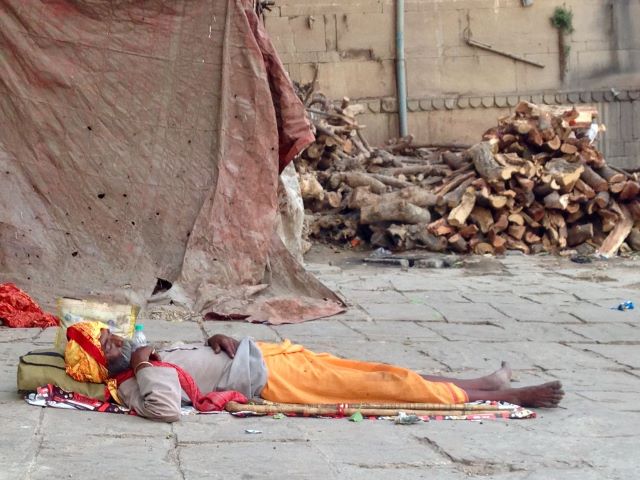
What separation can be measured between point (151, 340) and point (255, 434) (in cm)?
218

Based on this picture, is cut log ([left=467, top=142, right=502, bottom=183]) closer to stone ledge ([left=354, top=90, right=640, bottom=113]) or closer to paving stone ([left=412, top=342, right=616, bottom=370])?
stone ledge ([left=354, top=90, right=640, bottom=113])

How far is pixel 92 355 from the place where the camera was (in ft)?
14.3

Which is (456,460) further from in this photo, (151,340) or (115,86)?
(115,86)

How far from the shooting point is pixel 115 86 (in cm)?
715

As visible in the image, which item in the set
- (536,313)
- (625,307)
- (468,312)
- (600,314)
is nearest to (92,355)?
(468,312)

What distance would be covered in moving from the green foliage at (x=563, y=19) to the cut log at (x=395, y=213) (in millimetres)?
5874

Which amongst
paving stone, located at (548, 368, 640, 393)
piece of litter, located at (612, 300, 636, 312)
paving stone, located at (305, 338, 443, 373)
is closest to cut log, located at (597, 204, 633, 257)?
piece of litter, located at (612, 300, 636, 312)

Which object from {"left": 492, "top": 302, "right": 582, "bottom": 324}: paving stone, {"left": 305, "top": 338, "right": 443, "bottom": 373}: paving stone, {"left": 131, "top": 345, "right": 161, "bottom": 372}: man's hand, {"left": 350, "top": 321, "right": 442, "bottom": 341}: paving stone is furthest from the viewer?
{"left": 492, "top": 302, "right": 582, "bottom": 324}: paving stone

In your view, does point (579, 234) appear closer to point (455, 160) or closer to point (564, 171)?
point (564, 171)

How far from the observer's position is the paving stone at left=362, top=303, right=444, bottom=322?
7367 mm

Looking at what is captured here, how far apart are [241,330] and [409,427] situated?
8.42ft

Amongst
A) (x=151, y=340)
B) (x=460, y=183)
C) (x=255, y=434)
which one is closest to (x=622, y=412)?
(x=255, y=434)

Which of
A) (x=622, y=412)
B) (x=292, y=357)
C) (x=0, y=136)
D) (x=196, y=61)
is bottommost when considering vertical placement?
(x=622, y=412)

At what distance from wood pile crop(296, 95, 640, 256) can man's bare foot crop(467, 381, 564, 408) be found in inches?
259
